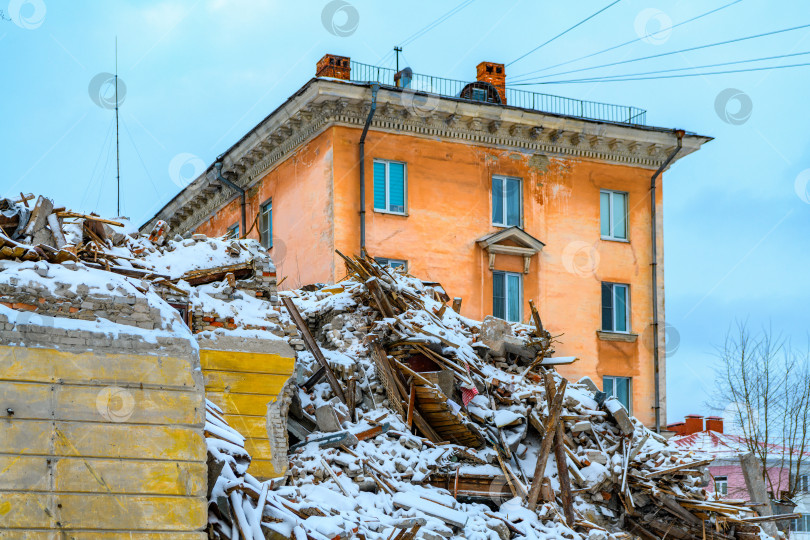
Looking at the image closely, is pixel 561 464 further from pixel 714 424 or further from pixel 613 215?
pixel 714 424

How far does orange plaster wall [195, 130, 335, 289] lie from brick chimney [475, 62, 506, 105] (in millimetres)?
5330

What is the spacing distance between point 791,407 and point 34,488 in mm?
24408

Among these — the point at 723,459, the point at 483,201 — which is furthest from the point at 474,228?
the point at 723,459

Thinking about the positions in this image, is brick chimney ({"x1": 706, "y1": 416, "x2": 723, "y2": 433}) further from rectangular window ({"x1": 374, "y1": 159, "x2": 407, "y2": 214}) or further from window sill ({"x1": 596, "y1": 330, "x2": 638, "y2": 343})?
rectangular window ({"x1": 374, "y1": 159, "x2": 407, "y2": 214})

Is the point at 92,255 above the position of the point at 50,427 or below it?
above

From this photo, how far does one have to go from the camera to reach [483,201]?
2581cm

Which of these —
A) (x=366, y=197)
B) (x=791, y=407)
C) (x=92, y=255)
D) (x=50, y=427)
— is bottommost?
(x=791, y=407)

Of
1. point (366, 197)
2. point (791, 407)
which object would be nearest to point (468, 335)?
point (366, 197)

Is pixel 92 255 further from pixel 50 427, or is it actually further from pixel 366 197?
pixel 366 197

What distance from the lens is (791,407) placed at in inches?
1120
